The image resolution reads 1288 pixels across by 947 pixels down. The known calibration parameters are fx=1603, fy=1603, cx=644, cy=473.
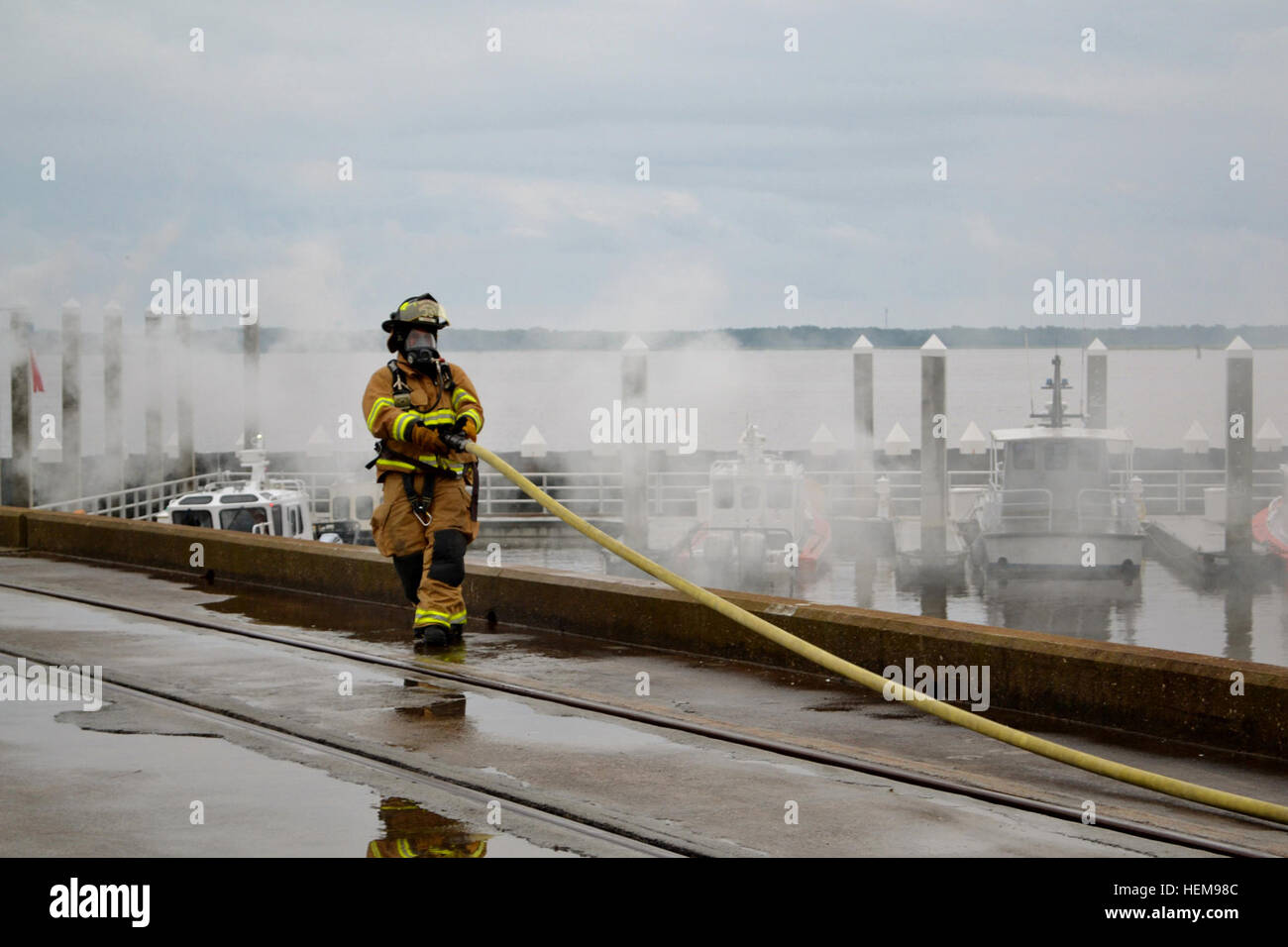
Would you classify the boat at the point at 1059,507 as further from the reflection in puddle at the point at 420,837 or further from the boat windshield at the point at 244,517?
the reflection in puddle at the point at 420,837

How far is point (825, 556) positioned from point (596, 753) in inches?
1284

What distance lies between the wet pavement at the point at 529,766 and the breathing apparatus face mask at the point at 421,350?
1.72 metres

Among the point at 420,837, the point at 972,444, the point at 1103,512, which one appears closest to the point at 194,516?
the point at 1103,512

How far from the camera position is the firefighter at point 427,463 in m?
9.28

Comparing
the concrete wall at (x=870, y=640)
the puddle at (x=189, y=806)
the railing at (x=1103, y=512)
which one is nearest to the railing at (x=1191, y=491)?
the railing at (x=1103, y=512)

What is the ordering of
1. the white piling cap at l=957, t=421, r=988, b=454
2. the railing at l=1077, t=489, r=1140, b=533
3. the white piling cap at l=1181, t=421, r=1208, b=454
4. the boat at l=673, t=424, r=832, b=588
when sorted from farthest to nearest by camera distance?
the white piling cap at l=957, t=421, r=988, b=454
the white piling cap at l=1181, t=421, r=1208, b=454
the boat at l=673, t=424, r=832, b=588
the railing at l=1077, t=489, r=1140, b=533

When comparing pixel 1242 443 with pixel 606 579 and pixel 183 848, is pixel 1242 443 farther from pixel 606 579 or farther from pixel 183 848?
pixel 183 848

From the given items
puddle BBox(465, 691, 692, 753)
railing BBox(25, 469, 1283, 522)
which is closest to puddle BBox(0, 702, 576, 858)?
puddle BBox(465, 691, 692, 753)

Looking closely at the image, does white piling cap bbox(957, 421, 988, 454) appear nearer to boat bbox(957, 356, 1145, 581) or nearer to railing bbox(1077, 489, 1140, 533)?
boat bbox(957, 356, 1145, 581)

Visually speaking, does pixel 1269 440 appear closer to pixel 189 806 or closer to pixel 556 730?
pixel 556 730

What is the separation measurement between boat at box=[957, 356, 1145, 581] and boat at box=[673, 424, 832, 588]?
4.09 meters

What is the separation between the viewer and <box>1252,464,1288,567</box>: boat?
38.2 m

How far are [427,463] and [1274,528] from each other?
33828 mm

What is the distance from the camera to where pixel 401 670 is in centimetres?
902
